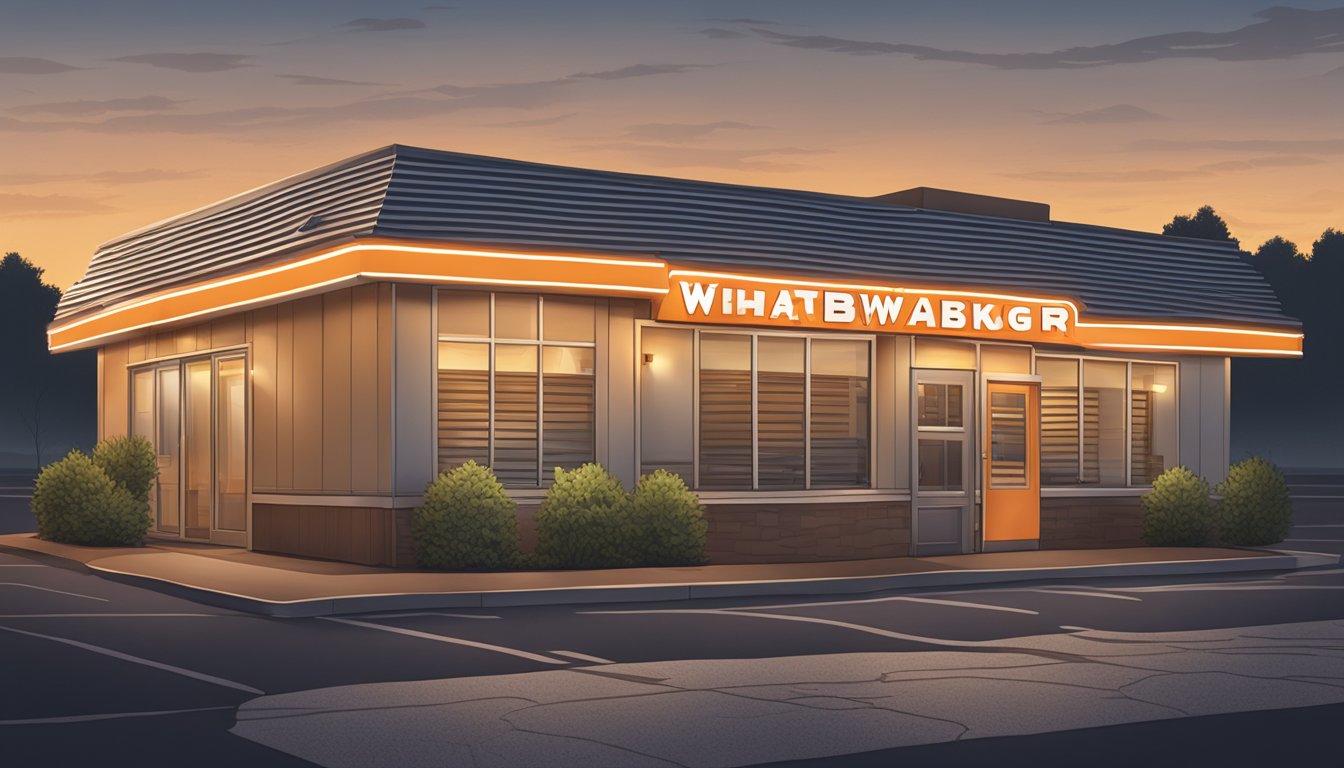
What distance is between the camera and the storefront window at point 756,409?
23.1 m

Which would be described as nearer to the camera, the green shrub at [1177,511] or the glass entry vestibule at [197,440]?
the glass entry vestibule at [197,440]

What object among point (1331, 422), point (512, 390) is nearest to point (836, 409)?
point (512, 390)

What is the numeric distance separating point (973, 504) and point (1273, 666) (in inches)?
503

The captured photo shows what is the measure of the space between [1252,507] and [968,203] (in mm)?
7162

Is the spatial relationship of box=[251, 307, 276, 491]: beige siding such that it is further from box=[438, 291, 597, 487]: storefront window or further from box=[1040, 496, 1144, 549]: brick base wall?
box=[1040, 496, 1144, 549]: brick base wall

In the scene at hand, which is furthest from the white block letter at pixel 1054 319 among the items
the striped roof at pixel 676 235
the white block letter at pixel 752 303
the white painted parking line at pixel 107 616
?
the white painted parking line at pixel 107 616

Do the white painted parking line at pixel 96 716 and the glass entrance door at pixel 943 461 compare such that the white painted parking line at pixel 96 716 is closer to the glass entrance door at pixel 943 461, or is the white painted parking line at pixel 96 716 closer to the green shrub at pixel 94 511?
the green shrub at pixel 94 511

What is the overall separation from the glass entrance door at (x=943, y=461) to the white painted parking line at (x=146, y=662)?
1417cm

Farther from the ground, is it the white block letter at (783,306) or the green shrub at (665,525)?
the white block letter at (783,306)

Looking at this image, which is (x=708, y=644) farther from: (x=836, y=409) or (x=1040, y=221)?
(x=1040, y=221)

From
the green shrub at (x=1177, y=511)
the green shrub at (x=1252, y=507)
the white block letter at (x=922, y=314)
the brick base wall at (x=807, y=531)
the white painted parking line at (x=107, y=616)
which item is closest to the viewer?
the white painted parking line at (x=107, y=616)

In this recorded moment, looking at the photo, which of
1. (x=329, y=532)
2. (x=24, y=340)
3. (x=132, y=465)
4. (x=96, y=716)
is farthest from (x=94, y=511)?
(x=24, y=340)

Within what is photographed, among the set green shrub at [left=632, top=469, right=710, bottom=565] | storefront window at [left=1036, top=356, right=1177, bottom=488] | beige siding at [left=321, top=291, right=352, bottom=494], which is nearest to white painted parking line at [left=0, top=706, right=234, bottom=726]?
green shrub at [left=632, top=469, right=710, bottom=565]

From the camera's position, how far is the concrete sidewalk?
56.9ft
